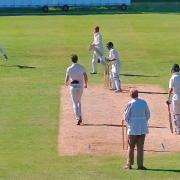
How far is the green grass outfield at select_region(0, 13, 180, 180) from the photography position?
59.9 ft

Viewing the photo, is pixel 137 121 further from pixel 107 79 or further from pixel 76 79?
pixel 107 79

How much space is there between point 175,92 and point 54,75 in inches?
450

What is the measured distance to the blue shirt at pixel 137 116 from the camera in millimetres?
17922

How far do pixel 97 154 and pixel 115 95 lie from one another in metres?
8.69

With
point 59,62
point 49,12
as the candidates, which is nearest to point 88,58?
point 59,62

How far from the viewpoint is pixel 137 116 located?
17969 mm

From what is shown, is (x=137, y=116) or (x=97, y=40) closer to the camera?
(x=137, y=116)

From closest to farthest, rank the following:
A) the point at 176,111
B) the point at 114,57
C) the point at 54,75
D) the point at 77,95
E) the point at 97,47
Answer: the point at 176,111 < the point at 77,95 < the point at 114,57 < the point at 97,47 < the point at 54,75

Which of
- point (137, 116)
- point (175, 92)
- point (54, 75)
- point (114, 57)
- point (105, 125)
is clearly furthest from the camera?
point (54, 75)

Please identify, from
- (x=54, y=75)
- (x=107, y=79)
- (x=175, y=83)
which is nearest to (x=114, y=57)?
(x=107, y=79)

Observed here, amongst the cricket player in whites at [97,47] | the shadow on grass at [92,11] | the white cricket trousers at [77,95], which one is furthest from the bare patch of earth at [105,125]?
the shadow on grass at [92,11]

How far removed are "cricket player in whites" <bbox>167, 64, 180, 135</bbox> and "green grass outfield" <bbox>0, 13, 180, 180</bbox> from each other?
131 inches

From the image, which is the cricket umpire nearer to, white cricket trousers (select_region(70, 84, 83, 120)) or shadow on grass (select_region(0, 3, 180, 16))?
white cricket trousers (select_region(70, 84, 83, 120))

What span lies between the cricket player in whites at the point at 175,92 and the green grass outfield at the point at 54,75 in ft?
10.9
